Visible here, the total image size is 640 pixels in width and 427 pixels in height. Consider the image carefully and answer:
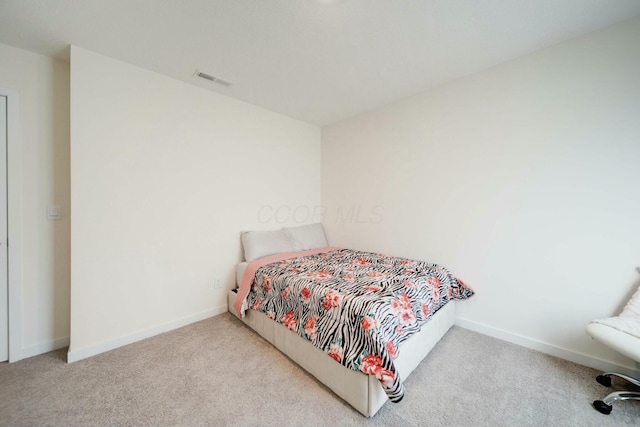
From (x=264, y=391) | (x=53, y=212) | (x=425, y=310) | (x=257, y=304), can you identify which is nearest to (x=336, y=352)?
(x=264, y=391)

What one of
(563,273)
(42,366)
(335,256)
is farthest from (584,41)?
(42,366)

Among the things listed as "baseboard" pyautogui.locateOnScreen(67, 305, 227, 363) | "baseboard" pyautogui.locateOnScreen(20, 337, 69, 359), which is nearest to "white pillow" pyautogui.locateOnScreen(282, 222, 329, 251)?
"baseboard" pyautogui.locateOnScreen(67, 305, 227, 363)

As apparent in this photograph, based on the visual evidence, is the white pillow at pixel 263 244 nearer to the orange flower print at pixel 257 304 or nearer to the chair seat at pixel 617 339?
the orange flower print at pixel 257 304

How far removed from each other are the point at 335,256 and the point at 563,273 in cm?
204

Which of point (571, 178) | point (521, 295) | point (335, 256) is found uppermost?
point (571, 178)

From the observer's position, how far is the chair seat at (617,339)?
4.36 ft

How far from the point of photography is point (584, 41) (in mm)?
1851

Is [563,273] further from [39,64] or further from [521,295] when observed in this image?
[39,64]

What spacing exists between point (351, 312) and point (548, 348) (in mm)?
1799

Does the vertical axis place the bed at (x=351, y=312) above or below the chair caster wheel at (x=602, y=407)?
above

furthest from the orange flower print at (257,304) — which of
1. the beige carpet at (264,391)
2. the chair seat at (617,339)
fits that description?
the chair seat at (617,339)

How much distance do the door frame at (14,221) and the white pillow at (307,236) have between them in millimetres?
2359

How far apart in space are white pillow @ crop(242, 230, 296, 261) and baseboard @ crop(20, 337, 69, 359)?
1668 mm

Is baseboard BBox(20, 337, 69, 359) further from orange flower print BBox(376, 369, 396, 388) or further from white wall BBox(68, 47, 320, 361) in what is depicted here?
orange flower print BBox(376, 369, 396, 388)
